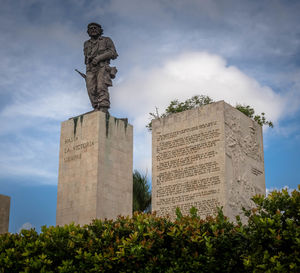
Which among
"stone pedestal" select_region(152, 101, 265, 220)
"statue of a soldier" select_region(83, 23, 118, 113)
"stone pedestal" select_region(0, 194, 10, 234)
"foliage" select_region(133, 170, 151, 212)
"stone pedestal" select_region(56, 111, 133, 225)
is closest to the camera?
"stone pedestal" select_region(152, 101, 265, 220)

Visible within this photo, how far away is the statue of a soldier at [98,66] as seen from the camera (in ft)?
70.5

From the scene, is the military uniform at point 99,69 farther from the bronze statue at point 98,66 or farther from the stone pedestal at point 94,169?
the stone pedestal at point 94,169

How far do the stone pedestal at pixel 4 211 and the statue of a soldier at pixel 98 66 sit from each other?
502 cm

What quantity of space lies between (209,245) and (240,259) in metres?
0.65

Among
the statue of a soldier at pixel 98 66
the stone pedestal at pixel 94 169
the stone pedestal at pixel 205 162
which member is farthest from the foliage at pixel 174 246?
the statue of a soldier at pixel 98 66

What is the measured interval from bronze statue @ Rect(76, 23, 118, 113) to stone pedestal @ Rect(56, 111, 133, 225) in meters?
1.04

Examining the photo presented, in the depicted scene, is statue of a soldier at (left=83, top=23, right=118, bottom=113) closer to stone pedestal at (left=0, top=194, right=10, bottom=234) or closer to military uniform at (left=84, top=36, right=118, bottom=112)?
military uniform at (left=84, top=36, right=118, bottom=112)

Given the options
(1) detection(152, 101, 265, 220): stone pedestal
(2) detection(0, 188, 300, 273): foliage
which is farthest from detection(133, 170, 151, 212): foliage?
(2) detection(0, 188, 300, 273): foliage

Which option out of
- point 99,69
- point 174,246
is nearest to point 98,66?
point 99,69

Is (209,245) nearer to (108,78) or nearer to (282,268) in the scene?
(282,268)

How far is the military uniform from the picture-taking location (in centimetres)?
2152

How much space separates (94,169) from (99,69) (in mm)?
4184

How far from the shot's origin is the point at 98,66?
21.9m

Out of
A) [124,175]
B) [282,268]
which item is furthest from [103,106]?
[282,268]
